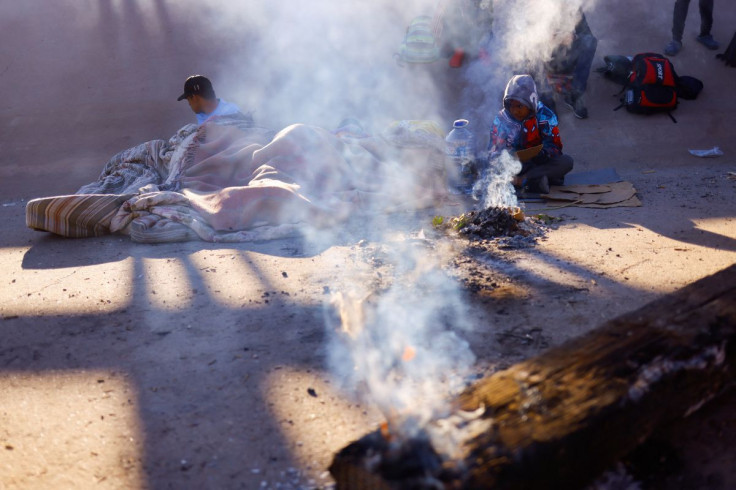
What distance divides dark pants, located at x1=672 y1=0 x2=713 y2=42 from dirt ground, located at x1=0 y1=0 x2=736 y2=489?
2483 millimetres

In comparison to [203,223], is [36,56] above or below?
above

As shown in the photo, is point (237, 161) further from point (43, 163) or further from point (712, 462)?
point (712, 462)

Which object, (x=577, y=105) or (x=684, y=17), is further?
(x=684, y=17)

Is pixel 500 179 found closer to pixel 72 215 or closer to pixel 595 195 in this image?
pixel 595 195

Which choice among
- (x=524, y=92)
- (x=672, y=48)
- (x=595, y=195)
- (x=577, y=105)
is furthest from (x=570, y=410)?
(x=672, y=48)

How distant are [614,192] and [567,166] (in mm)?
492

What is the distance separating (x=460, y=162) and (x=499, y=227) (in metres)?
1.63

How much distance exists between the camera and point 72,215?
441 cm

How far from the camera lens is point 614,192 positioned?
499 centimetres

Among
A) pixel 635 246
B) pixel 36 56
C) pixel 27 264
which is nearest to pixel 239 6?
pixel 36 56

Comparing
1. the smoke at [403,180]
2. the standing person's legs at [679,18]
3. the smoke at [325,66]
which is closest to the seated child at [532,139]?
the smoke at [403,180]

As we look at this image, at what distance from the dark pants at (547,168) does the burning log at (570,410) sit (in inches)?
131

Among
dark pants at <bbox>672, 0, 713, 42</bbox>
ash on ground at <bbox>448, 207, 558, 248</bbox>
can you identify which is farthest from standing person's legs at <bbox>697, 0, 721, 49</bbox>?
ash on ground at <bbox>448, 207, 558, 248</bbox>

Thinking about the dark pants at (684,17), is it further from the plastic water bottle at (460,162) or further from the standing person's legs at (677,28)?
the plastic water bottle at (460,162)
